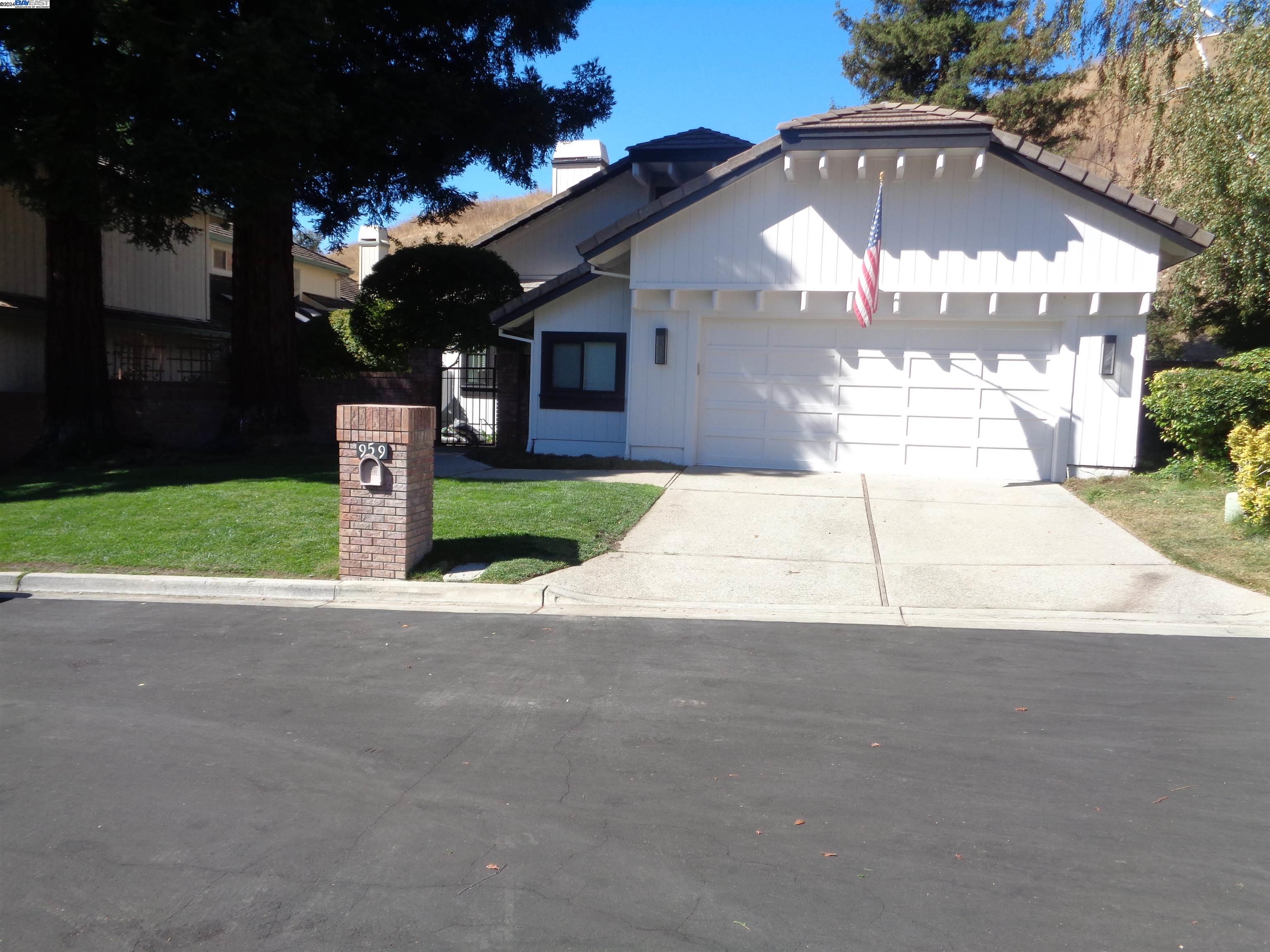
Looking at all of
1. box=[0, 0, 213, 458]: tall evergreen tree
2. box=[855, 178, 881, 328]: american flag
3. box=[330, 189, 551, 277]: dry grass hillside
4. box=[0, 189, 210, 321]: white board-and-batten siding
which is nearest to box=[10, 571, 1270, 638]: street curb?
box=[855, 178, 881, 328]: american flag

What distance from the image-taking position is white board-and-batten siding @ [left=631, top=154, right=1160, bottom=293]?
13.4 m

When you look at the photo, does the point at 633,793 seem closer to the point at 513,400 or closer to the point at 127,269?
the point at 513,400

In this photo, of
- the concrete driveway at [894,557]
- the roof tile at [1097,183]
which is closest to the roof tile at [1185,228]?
the roof tile at [1097,183]

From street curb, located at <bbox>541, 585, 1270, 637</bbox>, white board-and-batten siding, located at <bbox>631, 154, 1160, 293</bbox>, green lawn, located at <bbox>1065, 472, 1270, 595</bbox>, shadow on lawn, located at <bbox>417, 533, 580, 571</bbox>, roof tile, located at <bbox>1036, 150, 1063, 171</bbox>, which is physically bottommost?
street curb, located at <bbox>541, 585, 1270, 637</bbox>

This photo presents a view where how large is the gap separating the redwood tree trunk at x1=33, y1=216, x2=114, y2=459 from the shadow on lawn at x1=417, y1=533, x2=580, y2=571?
9708 mm

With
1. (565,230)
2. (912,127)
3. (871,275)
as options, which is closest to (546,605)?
(871,275)

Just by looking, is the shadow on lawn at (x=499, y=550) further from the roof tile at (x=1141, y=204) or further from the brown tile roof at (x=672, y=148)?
the brown tile roof at (x=672, y=148)

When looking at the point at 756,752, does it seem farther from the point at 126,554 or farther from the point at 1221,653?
the point at 126,554

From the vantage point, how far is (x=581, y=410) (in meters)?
15.8

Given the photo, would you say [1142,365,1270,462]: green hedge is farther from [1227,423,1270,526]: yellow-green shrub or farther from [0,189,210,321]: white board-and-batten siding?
[0,189,210,321]: white board-and-batten siding

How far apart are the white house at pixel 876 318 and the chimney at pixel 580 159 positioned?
44.1 feet

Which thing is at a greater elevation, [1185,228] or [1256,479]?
[1185,228]

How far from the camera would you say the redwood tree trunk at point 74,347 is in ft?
52.2

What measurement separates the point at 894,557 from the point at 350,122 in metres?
10.6
